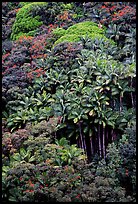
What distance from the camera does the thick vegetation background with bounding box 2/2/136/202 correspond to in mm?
12383

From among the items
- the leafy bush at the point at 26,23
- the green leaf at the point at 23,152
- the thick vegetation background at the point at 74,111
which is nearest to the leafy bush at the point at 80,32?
the thick vegetation background at the point at 74,111

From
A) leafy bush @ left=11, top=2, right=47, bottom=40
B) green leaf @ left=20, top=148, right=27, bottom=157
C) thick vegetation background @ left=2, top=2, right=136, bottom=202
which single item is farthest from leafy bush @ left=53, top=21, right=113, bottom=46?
green leaf @ left=20, top=148, right=27, bottom=157

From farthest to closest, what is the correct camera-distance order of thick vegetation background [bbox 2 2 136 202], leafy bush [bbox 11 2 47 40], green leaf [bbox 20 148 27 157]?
leafy bush [bbox 11 2 47 40] → green leaf [bbox 20 148 27 157] → thick vegetation background [bbox 2 2 136 202]

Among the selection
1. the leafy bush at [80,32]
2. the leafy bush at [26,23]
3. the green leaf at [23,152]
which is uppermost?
the leafy bush at [26,23]

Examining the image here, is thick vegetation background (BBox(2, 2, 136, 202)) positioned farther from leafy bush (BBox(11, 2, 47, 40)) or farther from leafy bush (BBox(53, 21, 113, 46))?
leafy bush (BBox(11, 2, 47, 40))

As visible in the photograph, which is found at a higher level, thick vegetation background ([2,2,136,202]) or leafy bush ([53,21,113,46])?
leafy bush ([53,21,113,46])

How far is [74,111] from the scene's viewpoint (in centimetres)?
1562

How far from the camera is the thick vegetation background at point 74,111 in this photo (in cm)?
1238

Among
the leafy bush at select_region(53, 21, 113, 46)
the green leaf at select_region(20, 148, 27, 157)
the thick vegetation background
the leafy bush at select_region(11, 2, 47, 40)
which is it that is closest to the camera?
the thick vegetation background

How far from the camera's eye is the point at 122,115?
52.4 ft

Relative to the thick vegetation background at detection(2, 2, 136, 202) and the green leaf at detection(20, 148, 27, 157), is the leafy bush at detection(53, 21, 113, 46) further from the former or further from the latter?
the green leaf at detection(20, 148, 27, 157)

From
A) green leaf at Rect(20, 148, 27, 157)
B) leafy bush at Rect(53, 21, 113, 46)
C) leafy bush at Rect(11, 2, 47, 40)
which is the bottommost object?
green leaf at Rect(20, 148, 27, 157)

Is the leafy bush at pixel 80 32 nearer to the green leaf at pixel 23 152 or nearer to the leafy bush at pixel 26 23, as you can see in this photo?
the leafy bush at pixel 26 23

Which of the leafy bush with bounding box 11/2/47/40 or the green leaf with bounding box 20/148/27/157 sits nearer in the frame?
the green leaf with bounding box 20/148/27/157
